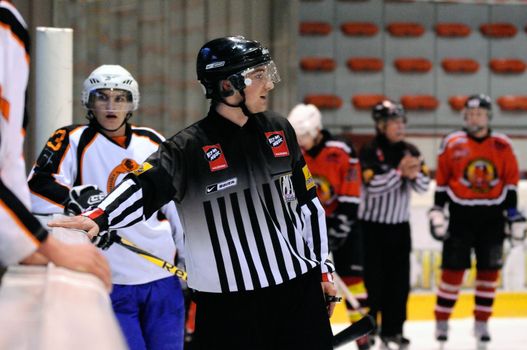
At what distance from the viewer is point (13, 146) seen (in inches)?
50.8

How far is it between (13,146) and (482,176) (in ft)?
14.4

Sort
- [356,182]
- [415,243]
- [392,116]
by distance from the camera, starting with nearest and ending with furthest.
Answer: [356,182] < [392,116] < [415,243]

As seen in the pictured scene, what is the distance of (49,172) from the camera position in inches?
114

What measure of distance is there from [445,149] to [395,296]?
91 centimetres

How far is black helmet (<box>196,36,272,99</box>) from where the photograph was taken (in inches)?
93.7

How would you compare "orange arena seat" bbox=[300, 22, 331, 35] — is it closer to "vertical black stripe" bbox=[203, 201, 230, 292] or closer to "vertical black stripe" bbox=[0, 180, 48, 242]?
"vertical black stripe" bbox=[203, 201, 230, 292]

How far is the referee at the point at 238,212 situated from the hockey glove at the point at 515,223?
10.5ft

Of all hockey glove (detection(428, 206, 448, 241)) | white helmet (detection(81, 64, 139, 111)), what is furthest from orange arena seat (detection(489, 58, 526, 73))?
white helmet (detection(81, 64, 139, 111))

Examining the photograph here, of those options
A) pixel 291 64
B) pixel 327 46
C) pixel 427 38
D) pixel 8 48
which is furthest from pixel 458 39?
pixel 8 48

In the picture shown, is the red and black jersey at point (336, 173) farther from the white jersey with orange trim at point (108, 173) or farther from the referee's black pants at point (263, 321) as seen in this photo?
the referee's black pants at point (263, 321)

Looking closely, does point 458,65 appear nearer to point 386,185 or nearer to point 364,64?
point 364,64

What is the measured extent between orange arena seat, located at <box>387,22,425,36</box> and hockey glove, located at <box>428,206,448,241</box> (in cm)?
522

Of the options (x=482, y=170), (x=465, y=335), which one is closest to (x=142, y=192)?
(x=482, y=170)

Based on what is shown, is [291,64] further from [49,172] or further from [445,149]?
[49,172]
